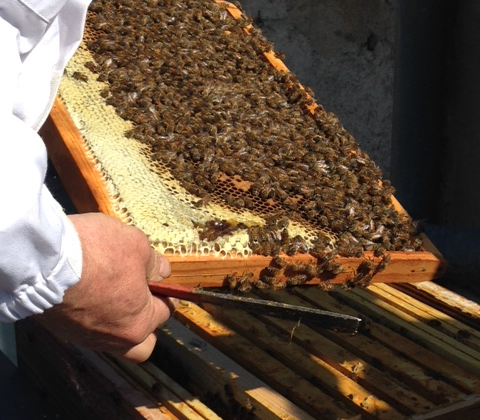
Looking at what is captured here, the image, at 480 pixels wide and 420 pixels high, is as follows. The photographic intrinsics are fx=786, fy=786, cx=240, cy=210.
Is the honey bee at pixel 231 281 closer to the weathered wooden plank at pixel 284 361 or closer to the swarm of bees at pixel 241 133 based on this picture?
the swarm of bees at pixel 241 133

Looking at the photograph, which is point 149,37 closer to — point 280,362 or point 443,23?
point 280,362

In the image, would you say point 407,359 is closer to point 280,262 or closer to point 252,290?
point 252,290

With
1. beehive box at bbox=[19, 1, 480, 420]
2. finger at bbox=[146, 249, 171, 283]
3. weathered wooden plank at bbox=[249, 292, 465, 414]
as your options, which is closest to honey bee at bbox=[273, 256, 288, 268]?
beehive box at bbox=[19, 1, 480, 420]

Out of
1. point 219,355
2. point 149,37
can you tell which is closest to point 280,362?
point 219,355

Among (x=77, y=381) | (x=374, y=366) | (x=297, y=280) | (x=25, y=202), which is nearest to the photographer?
(x=25, y=202)

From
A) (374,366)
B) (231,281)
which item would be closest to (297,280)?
(231,281)

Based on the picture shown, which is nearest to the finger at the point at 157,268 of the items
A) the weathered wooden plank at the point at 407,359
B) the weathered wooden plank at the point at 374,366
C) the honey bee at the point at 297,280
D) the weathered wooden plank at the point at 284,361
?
the honey bee at the point at 297,280

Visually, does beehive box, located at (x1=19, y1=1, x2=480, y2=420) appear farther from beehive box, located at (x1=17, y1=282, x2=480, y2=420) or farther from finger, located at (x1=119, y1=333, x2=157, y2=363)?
finger, located at (x1=119, y1=333, x2=157, y2=363)
